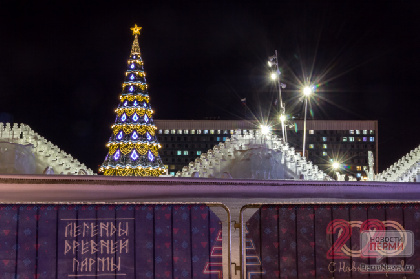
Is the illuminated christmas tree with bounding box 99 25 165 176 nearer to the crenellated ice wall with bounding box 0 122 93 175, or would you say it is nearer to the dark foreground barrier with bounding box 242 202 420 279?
the crenellated ice wall with bounding box 0 122 93 175

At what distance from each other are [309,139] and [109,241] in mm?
87225

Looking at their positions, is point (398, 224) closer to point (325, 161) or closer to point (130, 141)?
→ point (130, 141)

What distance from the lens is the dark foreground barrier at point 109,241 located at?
26.5ft

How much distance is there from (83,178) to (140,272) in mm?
4355

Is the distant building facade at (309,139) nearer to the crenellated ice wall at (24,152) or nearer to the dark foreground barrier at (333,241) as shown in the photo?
the crenellated ice wall at (24,152)

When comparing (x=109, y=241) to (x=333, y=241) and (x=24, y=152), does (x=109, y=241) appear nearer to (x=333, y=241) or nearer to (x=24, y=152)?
(x=333, y=241)

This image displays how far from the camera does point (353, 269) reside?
8.70 m

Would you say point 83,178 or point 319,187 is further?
point 319,187

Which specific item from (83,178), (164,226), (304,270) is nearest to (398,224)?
(304,270)

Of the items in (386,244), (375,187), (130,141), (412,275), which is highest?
(130,141)

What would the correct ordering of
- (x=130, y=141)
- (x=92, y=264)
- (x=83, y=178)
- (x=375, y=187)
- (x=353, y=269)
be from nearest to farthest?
(x=92, y=264), (x=353, y=269), (x=83, y=178), (x=375, y=187), (x=130, y=141)

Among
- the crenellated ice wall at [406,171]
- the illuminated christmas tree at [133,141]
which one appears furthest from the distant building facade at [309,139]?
the crenellated ice wall at [406,171]

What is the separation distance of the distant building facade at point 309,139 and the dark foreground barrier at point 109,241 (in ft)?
239

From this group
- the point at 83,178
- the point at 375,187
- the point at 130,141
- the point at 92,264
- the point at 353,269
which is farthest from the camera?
the point at 130,141
